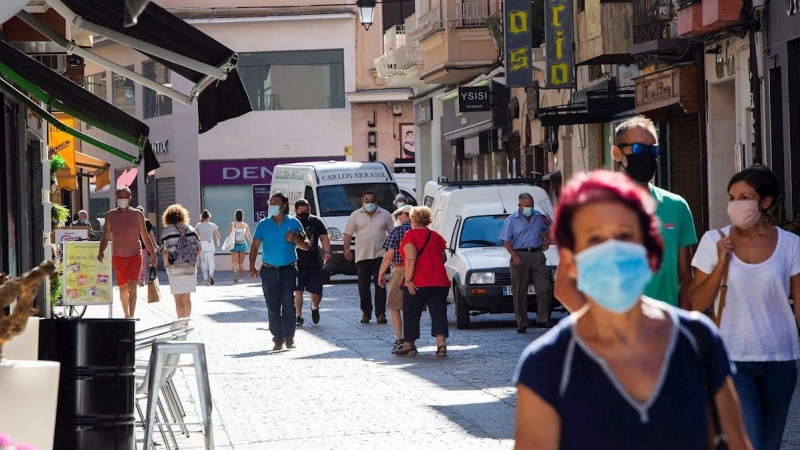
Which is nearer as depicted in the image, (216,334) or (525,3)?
(216,334)

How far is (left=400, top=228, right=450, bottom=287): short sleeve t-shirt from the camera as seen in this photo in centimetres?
1781

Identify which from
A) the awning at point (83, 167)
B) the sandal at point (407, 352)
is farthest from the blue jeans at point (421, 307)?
the awning at point (83, 167)

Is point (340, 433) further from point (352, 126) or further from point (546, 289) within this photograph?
point (352, 126)

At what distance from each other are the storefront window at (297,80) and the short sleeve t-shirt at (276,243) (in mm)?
37174

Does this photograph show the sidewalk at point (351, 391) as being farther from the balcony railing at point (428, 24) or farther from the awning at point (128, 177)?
the awning at point (128, 177)

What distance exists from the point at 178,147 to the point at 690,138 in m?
31.6

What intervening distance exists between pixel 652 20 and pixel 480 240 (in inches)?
193

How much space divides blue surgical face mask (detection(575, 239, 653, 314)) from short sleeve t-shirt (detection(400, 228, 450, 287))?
46.8 ft

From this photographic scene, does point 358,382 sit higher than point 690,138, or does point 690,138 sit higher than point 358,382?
point 690,138

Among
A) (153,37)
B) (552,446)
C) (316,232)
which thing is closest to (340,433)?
(153,37)

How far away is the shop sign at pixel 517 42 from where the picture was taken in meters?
32.0

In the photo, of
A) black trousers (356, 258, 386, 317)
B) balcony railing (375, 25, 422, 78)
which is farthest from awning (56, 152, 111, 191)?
black trousers (356, 258, 386, 317)

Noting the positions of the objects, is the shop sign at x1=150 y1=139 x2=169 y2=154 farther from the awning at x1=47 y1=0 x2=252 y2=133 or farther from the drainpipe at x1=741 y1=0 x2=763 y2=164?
the awning at x1=47 y1=0 x2=252 y2=133

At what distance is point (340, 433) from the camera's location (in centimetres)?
1137
